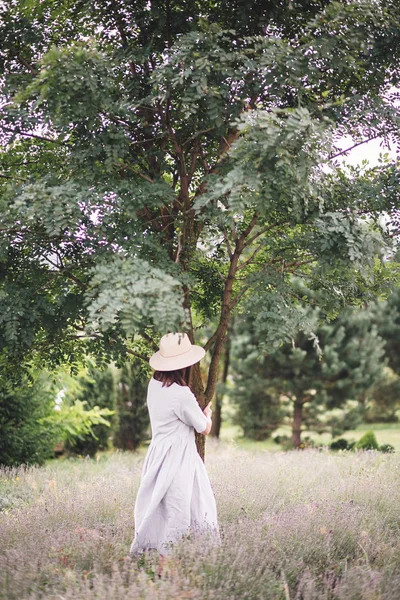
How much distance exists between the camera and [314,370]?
14.9 m

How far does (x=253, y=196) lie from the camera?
4078mm

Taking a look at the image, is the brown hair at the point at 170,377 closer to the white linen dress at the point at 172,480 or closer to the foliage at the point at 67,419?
the white linen dress at the point at 172,480

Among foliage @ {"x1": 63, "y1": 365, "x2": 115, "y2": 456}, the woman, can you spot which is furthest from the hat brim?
foliage @ {"x1": 63, "y1": 365, "x2": 115, "y2": 456}

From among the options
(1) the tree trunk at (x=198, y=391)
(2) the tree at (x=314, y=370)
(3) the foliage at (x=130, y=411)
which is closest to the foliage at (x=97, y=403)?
(3) the foliage at (x=130, y=411)

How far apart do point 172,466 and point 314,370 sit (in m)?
10.7

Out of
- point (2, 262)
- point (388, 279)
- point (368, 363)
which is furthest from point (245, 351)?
point (2, 262)

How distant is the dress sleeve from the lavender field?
80 centimetres

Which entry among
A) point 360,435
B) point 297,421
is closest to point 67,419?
point 297,421

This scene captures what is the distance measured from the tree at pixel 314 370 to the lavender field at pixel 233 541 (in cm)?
641

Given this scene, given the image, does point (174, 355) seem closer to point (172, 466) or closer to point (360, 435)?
point (172, 466)

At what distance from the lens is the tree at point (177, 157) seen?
13.3ft

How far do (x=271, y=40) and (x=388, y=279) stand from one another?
2.49 meters

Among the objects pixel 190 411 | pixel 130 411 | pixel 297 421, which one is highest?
pixel 190 411

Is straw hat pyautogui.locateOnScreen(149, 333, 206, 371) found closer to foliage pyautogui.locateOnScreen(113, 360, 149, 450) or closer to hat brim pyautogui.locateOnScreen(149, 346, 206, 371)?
hat brim pyautogui.locateOnScreen(149, 346, 206, 371)
